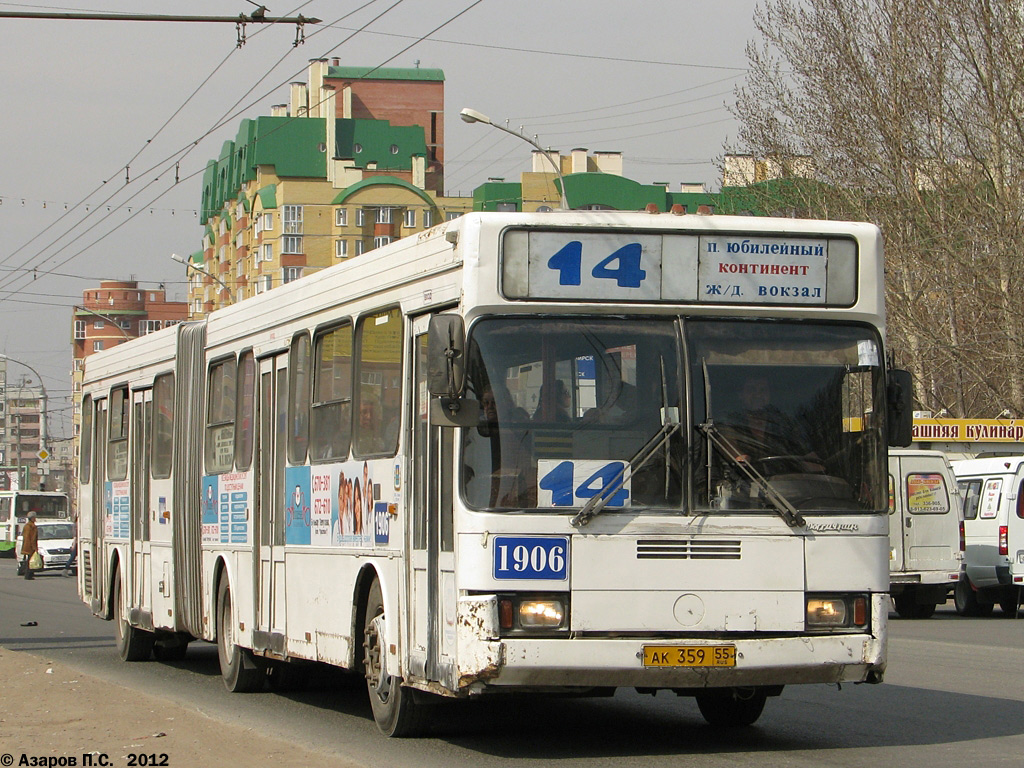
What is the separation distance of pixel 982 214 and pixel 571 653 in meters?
29.0

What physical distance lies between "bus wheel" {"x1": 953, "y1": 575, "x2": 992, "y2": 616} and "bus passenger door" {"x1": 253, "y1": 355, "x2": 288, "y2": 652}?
14907 millimetres

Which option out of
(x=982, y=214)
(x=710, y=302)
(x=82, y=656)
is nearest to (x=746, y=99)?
(x=982, y=214)

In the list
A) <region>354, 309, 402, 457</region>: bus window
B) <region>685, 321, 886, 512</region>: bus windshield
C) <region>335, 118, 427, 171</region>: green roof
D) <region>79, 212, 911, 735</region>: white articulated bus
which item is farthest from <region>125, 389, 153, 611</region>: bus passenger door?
<region>335, 118, 427, 171</region>: green roof

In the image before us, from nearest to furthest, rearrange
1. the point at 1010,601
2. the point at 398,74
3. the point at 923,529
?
the point at 923,529, the point at 1010,601, the point at 398,74

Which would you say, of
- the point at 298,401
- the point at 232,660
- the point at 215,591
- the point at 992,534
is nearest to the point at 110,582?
the point at 215,591

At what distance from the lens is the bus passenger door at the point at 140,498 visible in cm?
1645

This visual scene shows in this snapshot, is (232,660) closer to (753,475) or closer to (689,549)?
(689,549)

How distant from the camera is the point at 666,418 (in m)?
8.91

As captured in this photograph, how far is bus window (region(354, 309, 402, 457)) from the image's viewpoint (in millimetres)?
10188

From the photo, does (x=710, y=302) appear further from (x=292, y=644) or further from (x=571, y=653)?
(x=292, y=644)

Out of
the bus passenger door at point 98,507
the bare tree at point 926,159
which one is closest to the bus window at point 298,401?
the bus passenger door at point 98,507

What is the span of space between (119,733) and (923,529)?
15.7 metres

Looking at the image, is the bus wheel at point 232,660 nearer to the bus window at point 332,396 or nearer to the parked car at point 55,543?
the bus window at point 332,396

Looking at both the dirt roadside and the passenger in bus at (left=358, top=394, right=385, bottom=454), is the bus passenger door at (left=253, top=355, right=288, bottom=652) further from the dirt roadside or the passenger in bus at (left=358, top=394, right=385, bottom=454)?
the passenger in bus at (left=358, top=394, right=385, bottom=454)
